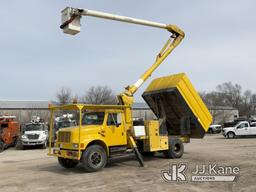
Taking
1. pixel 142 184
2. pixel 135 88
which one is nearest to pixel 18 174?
pixel 142 184

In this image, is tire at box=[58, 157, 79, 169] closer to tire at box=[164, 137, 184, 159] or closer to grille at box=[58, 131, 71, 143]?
grille at box=[58, 131, 71, 143]

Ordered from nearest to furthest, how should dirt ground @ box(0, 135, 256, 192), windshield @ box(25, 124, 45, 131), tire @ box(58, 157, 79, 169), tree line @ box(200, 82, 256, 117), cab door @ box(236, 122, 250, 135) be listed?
dirt ground @ box(0, 135, 256, 192) → tire @ box(58, 157, 79, 169) → windshield @ box(25, 124, 45, 131) → cab door @ box(236, 122, 250, 135) → tree line @ box(200, 82, 256, 117)

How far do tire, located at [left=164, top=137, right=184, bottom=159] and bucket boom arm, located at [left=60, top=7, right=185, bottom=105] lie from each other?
2.83m

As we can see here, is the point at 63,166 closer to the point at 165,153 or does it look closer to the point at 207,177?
the point at 165,153

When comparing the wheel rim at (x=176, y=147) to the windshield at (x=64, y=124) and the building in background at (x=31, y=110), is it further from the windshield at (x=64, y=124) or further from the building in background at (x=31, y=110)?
the building in background at (x=31, y=110)

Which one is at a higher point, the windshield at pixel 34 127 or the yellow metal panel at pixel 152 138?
the windshield at pixel 34 127

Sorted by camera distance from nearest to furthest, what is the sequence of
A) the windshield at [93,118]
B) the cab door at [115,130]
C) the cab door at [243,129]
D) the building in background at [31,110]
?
the cab door at [115,130]
the windshield at [93,118]
the cab door at [243,129]
the building in background at [31,110]

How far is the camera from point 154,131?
40.8ft

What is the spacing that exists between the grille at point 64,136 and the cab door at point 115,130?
4.71ft

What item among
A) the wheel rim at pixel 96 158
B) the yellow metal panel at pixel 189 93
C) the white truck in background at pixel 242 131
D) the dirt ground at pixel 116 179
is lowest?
the dirt ground at pixel 116 179

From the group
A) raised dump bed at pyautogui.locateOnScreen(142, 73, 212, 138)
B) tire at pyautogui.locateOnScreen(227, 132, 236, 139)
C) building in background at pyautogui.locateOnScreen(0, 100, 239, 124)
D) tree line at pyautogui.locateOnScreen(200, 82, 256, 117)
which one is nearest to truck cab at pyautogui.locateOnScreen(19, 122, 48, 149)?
raised dump bed at pyautogui.locateOnScreen(142, 73, 212, 138)

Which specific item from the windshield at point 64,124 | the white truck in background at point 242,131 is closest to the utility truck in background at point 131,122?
the windshield at point 64,124

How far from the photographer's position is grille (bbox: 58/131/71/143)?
10.5 metres

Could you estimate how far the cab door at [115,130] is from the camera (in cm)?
1112
